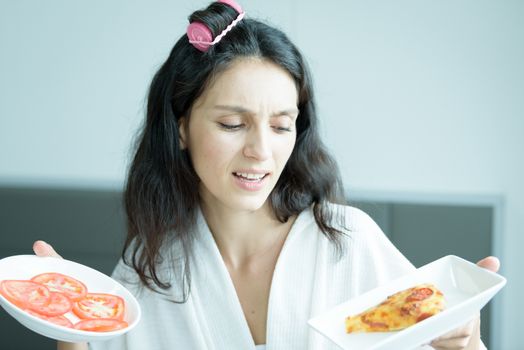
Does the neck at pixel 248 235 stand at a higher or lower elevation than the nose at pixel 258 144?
lower

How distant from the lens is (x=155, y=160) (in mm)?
1735

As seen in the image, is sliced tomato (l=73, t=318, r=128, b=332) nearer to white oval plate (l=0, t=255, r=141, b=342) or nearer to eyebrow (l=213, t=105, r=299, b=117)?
white oval plate (l=0, t=255, r=141, b=342)

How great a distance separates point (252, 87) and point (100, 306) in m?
0.54

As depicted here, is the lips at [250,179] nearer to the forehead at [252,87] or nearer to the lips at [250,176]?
the lips at [250,176]

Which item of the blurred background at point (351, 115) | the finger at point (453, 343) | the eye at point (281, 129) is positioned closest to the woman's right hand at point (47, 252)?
the eye at point (281, 129)

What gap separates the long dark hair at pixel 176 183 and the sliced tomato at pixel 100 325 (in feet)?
1.56

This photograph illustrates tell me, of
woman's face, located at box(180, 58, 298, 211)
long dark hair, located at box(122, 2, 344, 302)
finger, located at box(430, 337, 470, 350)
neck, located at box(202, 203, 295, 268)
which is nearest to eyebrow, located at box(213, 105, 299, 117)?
woman's face, located at box(180, 58, 298, 211)

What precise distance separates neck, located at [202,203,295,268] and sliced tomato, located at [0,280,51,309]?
0.57 m

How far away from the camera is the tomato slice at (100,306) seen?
1251mm

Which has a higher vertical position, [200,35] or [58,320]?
[200,35]

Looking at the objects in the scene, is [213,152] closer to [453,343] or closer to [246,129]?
[246,129]

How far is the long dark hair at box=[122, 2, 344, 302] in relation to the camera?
5.33 ft

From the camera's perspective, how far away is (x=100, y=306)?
129cm

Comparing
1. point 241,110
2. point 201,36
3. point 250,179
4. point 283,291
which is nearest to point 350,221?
point 283,291
